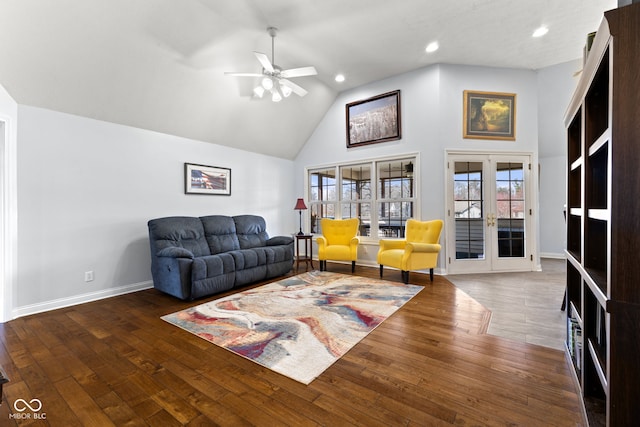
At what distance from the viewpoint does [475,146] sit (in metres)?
4.62

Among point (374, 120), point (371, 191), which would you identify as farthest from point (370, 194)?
point (374, 120)

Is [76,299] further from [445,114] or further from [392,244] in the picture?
[445,114]

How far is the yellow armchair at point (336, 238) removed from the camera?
4.81 metres

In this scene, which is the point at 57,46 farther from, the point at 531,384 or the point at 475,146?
the point at 475,146

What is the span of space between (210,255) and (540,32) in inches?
212

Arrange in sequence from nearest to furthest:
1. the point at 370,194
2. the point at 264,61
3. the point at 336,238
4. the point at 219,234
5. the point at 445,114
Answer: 1. the point at 264,61
2. the point at 219,234
3. the point at 445,114
4. the point at 336,238
5. the point at 370,194

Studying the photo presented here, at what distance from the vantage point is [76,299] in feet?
10.8

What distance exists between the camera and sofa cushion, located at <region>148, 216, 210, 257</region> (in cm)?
363

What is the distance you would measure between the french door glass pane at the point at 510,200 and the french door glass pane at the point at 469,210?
311 mm

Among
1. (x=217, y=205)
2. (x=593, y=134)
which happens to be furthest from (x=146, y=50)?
(x=593, y=134)

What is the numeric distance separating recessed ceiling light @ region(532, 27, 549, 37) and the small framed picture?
16.4 ft

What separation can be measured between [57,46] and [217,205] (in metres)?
2.75

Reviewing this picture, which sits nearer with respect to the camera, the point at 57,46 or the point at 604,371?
the point at 604,371

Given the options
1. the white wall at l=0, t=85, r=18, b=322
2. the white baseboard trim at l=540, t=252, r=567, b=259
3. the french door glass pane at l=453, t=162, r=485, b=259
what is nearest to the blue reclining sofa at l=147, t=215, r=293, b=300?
the white wall at l=0, t=85, r=18, b=322
